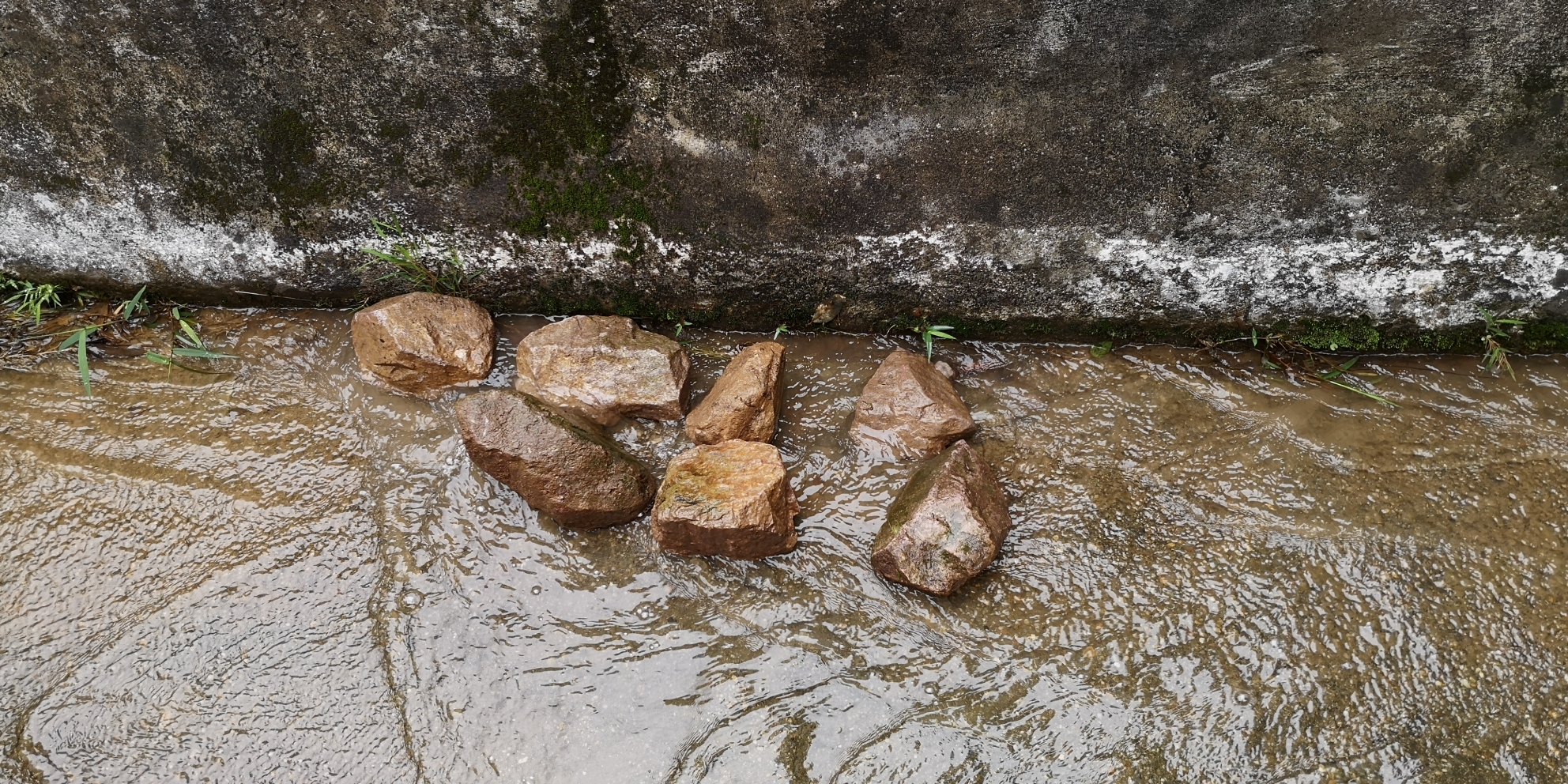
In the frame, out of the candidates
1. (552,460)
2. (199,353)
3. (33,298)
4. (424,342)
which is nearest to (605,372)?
(552,460)

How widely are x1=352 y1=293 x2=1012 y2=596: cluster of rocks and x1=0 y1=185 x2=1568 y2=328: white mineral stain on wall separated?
0.23m

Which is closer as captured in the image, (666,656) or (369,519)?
(666,656)

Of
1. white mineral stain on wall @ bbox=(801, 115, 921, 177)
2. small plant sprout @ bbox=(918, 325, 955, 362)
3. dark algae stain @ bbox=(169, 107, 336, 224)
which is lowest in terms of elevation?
small plant sprout @ bbox=(918, 325, 955, 362)

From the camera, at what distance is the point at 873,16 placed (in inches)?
77.5

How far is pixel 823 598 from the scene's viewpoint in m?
2.12

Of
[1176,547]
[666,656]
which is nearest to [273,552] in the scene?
[666,656]

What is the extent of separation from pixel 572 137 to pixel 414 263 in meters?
0.62

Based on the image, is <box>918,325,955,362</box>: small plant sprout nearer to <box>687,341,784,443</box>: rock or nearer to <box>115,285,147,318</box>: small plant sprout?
<box>687,341,784,443</box>: rock

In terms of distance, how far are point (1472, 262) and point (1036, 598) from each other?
4.85 feet

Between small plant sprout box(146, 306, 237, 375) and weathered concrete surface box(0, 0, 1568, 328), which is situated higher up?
weathered concrete surface box(0, 0, 1568, 328)

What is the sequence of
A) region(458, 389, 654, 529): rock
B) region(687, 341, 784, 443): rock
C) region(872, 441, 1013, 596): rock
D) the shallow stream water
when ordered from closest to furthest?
the shallow stream water, region(872, 441, 1013, 596): rock, region(458, 389, 654, 529): rock, region(687, 341, 784, 443): rock

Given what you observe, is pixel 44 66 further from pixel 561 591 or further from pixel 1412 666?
pixel 1412 666

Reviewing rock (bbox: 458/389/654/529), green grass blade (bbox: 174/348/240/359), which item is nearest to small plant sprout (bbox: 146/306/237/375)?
green grass blade (bbox: 174/348/240/359)

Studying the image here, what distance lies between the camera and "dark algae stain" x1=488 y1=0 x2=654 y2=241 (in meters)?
2.06
